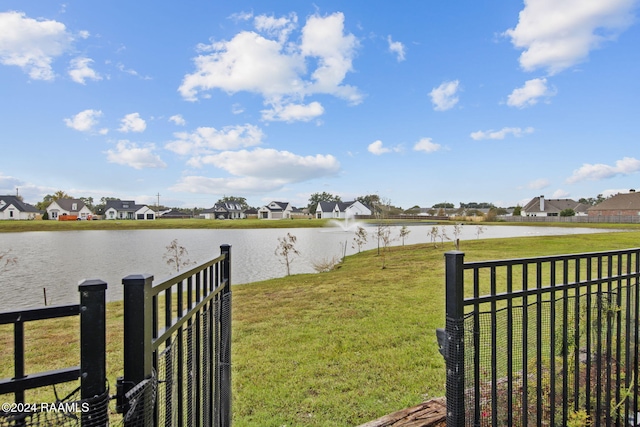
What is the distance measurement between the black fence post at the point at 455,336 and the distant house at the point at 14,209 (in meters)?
64.5

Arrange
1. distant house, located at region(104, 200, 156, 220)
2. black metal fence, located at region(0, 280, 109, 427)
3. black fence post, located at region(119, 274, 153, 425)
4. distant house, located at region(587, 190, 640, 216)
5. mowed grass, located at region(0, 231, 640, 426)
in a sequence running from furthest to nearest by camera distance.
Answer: distant house, located at region(104, 200, 156, 220) < distant house, located at region(587, 190, 640, 216) < mowed grass, located at region(0, 231, 640, 426) < black fence post, located at region(119, 274, 153, 425) < black metal fence, located at region(0, 280, 109, 427)

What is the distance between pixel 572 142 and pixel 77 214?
65.4 meters

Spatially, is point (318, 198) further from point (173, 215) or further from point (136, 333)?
point (136, 333)

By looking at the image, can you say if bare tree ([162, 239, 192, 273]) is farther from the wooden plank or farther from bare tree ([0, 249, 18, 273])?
the wooden plank

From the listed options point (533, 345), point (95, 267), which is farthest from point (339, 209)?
point (533, 345)

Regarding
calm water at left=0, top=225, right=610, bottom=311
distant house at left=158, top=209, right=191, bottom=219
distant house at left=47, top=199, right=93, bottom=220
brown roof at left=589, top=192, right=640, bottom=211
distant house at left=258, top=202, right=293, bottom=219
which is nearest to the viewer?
calm water at left=0, top=225, right=610, bottom=311

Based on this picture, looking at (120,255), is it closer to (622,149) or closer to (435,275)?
(435,275)

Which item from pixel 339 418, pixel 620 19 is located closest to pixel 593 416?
pixel 339 418

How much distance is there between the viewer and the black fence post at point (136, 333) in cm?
90

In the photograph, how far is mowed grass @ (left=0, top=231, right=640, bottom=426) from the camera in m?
3.05

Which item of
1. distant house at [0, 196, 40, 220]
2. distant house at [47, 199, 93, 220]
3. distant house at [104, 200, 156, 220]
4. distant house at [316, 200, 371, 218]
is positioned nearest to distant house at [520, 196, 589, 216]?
distant house at [316, 200, 371, 218]

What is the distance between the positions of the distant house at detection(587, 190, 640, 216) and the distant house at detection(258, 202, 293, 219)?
55.3m

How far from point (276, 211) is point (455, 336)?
68.2m

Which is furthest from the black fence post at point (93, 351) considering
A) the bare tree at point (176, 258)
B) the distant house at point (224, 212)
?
the distant house at point (224, 212)
